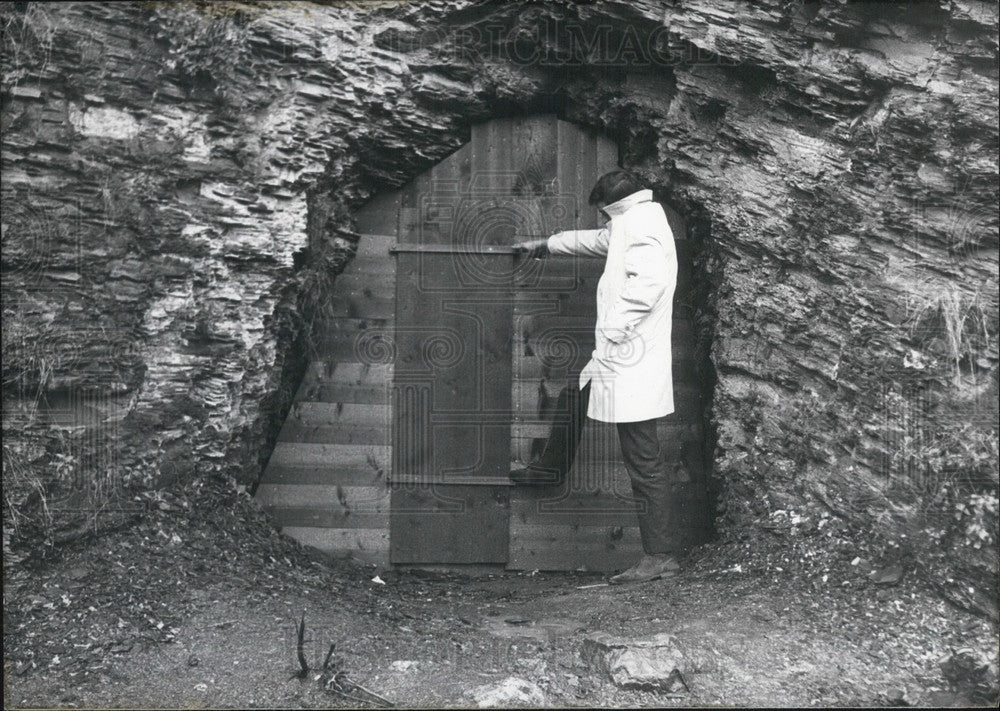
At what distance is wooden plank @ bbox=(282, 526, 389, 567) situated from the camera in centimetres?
449

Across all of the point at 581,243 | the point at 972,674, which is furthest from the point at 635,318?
the point at 972,674

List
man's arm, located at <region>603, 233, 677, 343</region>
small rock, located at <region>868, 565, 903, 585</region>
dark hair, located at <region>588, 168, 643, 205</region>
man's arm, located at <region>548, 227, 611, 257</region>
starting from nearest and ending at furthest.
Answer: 1. small rock, located at <region>868, 565, 903, 585</region>
2. man's arm, located at <region>603, 233, 677, 343</region>
3. dark hair, located at <region>588, 168, 643, 205</region>
4. man's arm, located at <region>548, 227, 611, 257</region>

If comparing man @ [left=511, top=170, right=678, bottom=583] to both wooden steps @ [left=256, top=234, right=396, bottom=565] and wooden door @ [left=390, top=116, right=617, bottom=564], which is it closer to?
wooden door @ [left=390, top=116, right=617, bottom=564]

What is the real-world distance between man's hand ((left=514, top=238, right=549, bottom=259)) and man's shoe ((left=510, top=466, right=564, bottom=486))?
3.70 feet

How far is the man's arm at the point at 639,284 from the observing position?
3932 mm

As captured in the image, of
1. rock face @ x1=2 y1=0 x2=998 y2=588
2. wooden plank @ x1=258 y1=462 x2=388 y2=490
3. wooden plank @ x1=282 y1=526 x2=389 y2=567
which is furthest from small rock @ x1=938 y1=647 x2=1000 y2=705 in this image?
wooden plank @ x1=258 y1=462 x2=388 y2=490

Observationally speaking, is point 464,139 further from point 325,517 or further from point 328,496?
point 325,517

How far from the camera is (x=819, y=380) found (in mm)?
4121

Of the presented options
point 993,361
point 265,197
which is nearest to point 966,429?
point 993,361

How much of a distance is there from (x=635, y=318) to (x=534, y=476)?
110cm

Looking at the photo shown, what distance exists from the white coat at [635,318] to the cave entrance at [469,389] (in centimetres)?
52

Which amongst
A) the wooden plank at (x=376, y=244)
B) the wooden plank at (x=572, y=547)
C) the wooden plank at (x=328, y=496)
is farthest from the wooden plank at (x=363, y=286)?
the wooden plank at (x=572, y=547)

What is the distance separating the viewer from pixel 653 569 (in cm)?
405

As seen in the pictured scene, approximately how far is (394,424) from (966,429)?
2704mm
